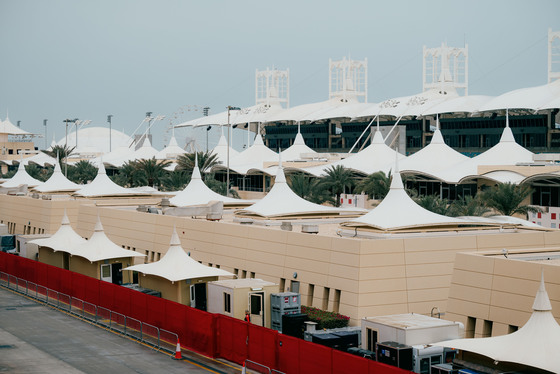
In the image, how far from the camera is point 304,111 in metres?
139

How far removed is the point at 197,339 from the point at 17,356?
634cm

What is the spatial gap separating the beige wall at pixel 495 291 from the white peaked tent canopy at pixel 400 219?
8144mm

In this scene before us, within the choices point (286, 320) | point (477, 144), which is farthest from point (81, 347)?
point (477, 144)

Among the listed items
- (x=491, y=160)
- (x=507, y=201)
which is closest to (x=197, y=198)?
(x=507, y=201)

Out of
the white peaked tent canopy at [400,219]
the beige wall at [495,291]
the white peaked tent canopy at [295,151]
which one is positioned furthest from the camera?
the white peaked tent canopy at [295,151]

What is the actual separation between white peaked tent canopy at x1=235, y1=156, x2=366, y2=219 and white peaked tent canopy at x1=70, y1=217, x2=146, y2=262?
22.8ft

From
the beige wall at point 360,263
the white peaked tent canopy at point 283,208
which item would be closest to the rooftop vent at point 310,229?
the beige wall at point 360,263

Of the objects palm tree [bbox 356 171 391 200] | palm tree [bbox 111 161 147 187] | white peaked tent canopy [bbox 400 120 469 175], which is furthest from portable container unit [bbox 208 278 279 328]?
palm tree [bbox 111 161 147 187]

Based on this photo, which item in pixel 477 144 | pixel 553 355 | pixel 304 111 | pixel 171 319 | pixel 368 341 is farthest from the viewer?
pixel 304 111

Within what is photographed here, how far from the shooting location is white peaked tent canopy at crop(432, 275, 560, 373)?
21141 millimetres

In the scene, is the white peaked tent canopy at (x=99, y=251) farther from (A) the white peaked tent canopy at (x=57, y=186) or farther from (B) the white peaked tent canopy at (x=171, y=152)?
(B) the white peaked tent canopy at (x=171, y=152)

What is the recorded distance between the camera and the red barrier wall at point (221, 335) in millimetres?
24531

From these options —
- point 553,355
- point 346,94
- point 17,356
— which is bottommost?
point 17,356

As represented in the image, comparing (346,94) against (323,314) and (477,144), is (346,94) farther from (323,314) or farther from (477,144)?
(323,314)
